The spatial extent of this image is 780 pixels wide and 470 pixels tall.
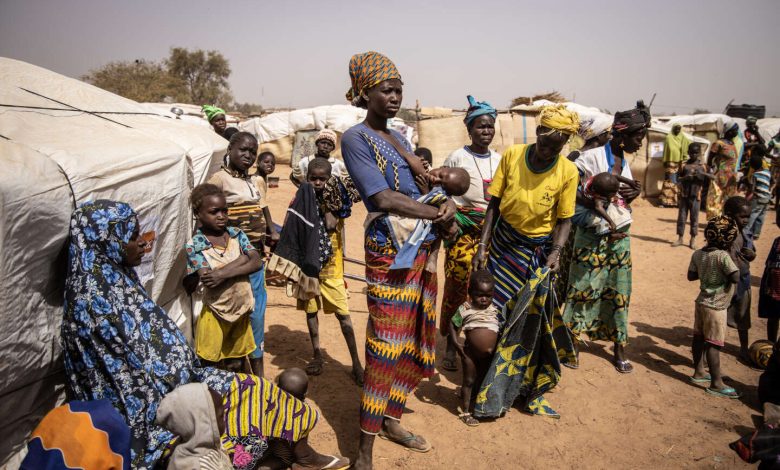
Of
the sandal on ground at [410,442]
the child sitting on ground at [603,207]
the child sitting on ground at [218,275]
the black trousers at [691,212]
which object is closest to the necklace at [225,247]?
the child sitting on ground at [218,275]

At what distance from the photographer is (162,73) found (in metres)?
31.5

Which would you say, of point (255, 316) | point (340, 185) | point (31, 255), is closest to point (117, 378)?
point (31, 255)

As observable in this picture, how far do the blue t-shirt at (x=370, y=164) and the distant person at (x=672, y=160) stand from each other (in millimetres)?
13257

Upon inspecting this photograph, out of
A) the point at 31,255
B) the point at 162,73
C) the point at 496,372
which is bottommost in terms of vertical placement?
the point at 496,372

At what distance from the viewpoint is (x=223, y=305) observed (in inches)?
123

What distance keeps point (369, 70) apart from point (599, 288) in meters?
2.96

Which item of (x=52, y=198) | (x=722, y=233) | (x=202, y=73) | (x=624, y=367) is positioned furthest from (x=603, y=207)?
(x=202, y=73)

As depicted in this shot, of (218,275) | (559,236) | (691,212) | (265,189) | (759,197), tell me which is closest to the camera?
(218,275)

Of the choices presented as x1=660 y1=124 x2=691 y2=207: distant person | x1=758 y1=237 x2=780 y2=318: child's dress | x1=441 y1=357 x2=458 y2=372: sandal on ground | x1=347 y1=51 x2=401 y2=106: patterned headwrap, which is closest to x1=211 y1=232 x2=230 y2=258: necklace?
x1=347 y1=51 x2=401 y2=106: patterned headwrap

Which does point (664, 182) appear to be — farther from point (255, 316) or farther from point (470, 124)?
point (255, 316)

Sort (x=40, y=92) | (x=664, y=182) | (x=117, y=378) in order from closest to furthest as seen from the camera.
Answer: (x=117, y=378), (x=40, y=92), (x=664, y=182)

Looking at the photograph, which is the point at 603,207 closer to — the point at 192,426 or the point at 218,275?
the point at 218,275

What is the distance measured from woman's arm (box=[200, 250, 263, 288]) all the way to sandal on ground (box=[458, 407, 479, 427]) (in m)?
1.77

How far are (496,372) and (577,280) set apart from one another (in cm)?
142
